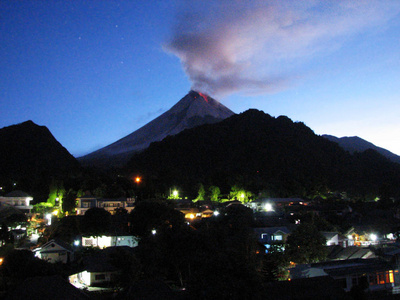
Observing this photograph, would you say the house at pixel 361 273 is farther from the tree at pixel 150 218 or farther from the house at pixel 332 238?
the tree at pixel 150 218

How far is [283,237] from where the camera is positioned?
21016mm

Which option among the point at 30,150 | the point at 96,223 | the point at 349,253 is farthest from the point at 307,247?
the point at 30,150

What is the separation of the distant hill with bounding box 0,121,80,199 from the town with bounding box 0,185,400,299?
29.9 meters

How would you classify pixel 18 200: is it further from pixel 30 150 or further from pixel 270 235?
pixel 30 150

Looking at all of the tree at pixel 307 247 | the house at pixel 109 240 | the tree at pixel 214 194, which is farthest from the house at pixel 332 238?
the tree at pixel 214 194

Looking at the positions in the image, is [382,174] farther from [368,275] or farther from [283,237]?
[368,275]

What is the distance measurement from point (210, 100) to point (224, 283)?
4851 inches

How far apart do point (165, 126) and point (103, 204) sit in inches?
3067

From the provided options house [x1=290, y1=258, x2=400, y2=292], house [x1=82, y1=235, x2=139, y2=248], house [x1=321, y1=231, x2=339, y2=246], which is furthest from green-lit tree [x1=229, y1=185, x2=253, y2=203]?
house [x1=290, y1=258, x2=400, y2=292]

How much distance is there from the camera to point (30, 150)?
201ft

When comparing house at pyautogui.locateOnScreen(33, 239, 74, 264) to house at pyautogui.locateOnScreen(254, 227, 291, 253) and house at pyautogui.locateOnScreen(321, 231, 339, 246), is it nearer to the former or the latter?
house at pyautogui.locateOnScreen(254, 227, 291, 253)

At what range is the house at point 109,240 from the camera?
20.2 meters

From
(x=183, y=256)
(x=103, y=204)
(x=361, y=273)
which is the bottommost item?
(x=361, y=273)

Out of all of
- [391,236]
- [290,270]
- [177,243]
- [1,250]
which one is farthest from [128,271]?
[391,236]
